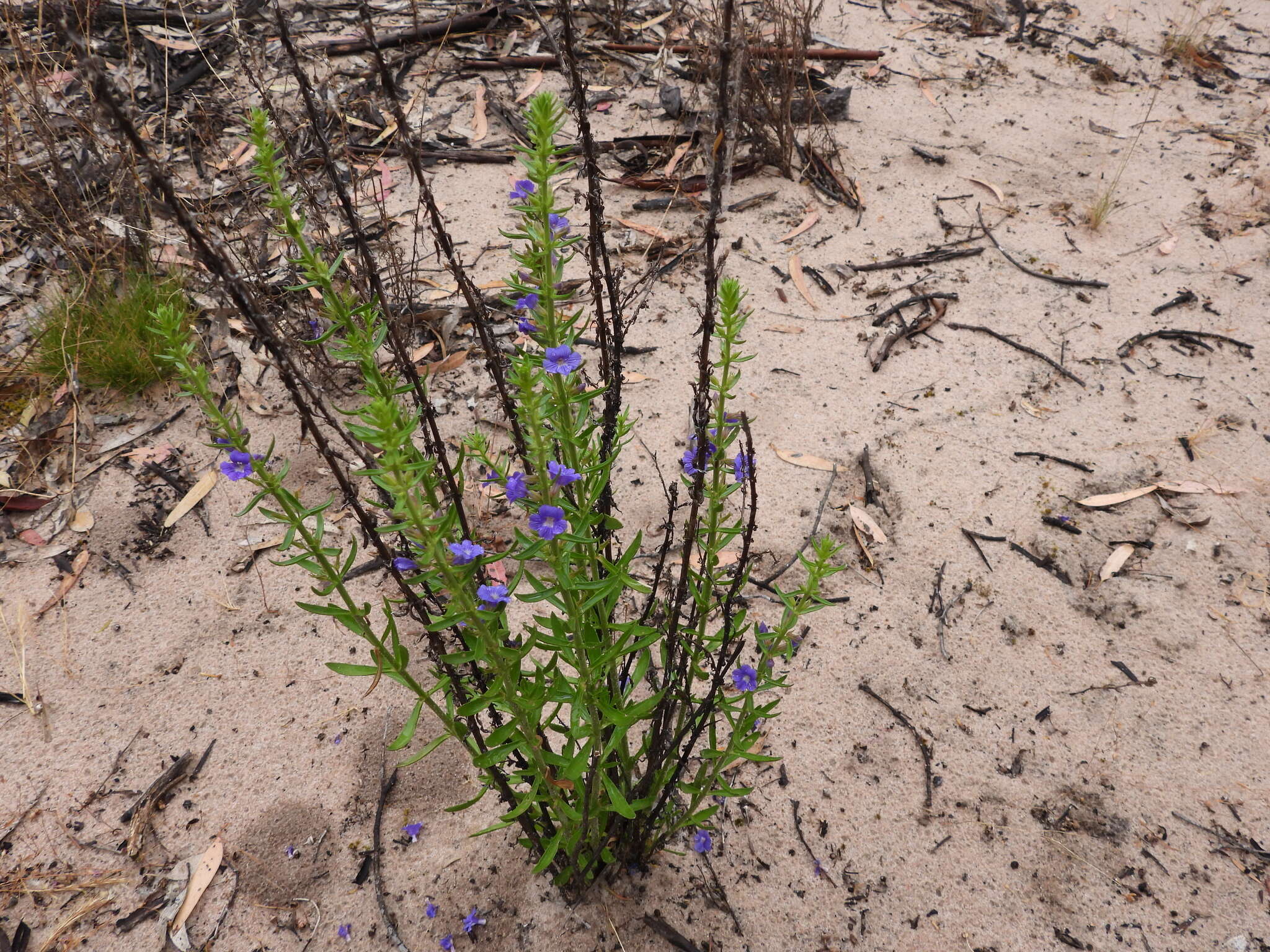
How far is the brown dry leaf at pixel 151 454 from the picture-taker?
3.72m

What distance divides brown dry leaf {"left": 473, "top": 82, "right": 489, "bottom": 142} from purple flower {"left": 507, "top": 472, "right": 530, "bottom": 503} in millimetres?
4618

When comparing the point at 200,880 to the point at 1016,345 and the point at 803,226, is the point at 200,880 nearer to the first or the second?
the point at 1016,345

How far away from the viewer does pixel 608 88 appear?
5.84 meters

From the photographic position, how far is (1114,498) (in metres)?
3.56

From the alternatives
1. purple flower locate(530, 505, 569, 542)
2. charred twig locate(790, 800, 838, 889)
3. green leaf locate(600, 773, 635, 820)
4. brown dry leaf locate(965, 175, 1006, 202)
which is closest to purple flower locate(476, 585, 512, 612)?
purple flower locate(530, 505, 569, 542)

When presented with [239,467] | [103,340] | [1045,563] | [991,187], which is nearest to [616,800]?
[239,467]

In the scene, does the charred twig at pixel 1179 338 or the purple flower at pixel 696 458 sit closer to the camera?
the purple flower at pixel 696 458

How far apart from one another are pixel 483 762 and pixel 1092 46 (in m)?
7.57

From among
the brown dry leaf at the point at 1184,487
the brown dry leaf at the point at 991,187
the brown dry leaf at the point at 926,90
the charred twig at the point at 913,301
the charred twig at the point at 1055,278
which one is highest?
the brown dry leaf at the point at 926,90

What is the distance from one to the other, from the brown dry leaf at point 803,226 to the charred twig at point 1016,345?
1.16 meters

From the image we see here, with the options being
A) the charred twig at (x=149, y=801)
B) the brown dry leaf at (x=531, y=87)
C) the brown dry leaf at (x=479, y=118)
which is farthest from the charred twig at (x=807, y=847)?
the brown dry leaf at (x=531, y=87)

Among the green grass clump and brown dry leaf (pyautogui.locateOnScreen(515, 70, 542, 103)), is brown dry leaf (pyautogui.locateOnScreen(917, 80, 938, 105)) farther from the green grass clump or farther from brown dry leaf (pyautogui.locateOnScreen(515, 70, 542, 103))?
the green grass clump

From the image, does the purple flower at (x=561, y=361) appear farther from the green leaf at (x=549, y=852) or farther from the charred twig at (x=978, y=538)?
the charred twig at (x=978, y=538)

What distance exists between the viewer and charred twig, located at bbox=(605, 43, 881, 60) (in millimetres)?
4980
